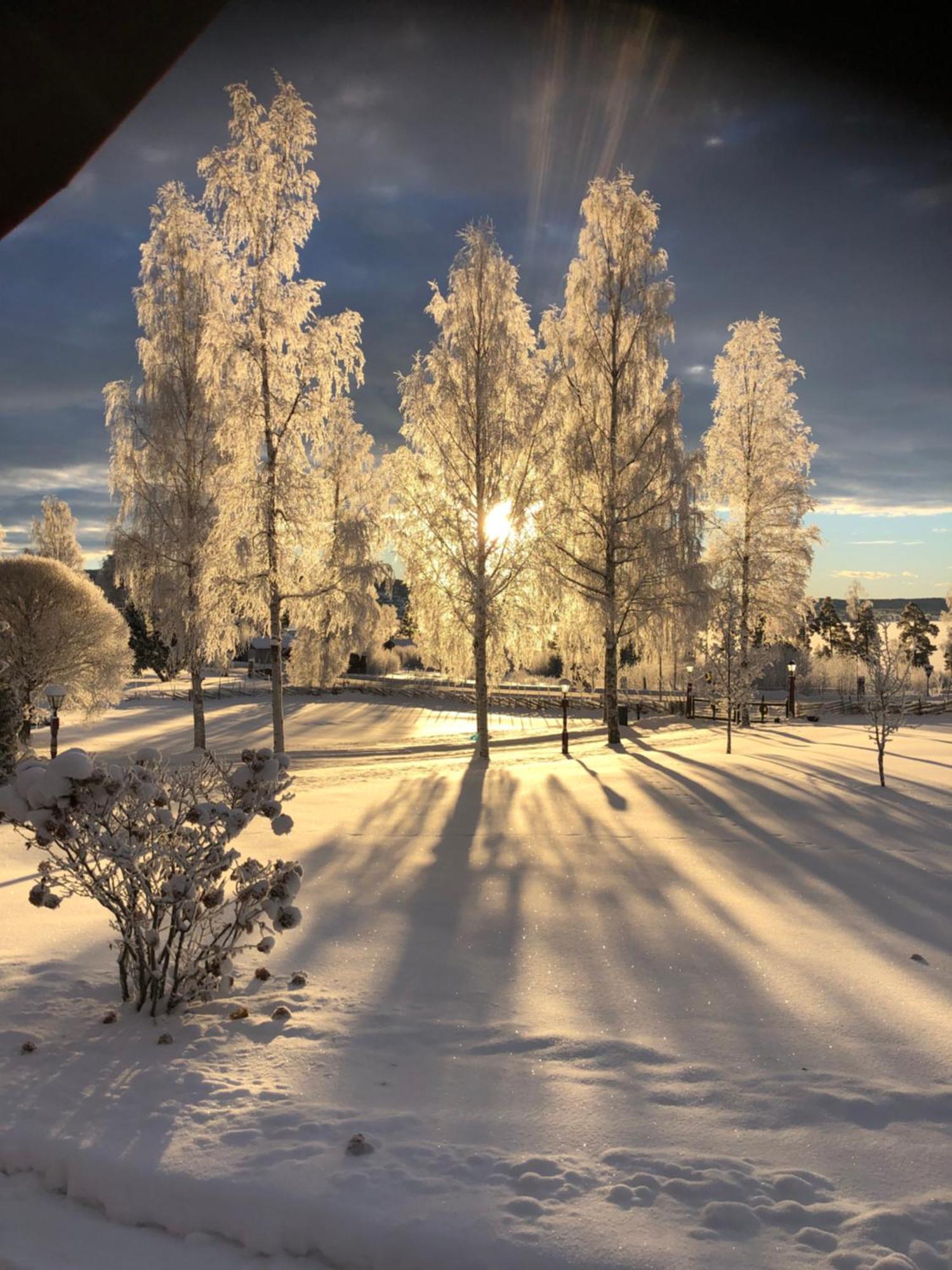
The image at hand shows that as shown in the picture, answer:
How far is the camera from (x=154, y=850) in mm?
4457

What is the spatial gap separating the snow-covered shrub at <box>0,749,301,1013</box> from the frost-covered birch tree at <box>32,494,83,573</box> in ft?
136

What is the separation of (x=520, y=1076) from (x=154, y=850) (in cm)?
226

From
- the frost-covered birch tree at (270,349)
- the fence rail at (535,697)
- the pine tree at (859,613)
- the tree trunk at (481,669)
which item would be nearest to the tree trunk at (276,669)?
the frost-covered birch tree at (270,349)

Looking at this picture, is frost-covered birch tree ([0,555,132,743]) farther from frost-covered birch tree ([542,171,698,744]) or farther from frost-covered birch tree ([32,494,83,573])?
frost-covered birch tree ([32,494,83,573])

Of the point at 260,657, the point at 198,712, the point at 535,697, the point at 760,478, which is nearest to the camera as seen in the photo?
the point at 198,712

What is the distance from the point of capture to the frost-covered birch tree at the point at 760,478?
85.4 feet

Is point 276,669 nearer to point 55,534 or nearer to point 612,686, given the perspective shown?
point 612,686

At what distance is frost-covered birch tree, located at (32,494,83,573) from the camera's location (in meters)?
42.0

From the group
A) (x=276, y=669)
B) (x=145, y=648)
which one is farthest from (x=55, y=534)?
(x=276, y=669)

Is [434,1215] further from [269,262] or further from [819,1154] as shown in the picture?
[269,262]

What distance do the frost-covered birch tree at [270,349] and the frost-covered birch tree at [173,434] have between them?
3.74 feet

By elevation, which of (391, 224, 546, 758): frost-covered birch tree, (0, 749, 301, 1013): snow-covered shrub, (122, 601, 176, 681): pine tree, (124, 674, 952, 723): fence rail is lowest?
(124, 674, 952, 723): fence rail

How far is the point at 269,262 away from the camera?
17.0 meters

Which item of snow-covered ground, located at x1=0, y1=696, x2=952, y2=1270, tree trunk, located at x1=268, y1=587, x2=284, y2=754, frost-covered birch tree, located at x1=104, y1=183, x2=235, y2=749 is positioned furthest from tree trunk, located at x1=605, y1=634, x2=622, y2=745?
snow-covered ground, located at x1=0, y1=696, x2=952, y2=1270
